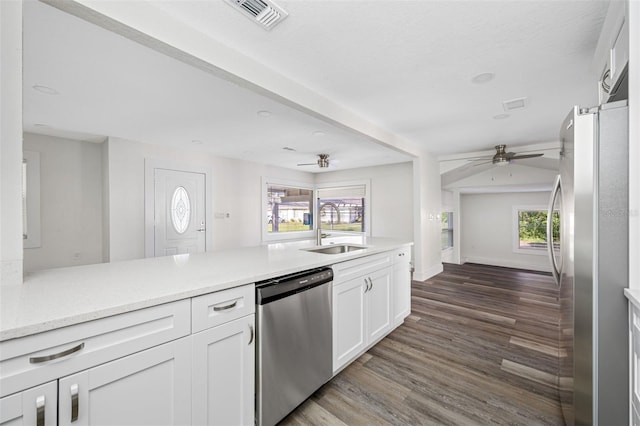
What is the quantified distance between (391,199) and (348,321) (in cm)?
419

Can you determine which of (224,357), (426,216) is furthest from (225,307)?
(426,216)

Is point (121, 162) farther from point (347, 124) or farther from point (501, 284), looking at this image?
point (501, 284)

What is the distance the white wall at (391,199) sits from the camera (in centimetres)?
563

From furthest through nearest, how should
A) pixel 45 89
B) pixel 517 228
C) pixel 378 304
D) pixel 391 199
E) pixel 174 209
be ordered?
pixel 517 228
pixel 391 199
pixel 174 209
pixel 378 304
pixel 45 89

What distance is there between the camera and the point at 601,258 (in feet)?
3.86

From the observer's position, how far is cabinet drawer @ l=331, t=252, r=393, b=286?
1977 mm

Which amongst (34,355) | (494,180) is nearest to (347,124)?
(34,355)

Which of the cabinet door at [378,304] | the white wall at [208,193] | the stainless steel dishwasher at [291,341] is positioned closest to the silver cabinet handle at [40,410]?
the stainless steel dishwasher at [291,341]

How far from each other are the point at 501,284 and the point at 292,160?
15.0 ft

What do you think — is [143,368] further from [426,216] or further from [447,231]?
[447,231]

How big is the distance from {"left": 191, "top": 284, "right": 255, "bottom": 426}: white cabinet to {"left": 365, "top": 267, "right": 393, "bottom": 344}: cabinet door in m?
1.20

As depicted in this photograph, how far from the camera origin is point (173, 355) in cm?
111

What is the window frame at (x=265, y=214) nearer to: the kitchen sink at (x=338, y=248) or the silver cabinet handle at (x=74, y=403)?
the kitchen sink at (x=338, y=248)

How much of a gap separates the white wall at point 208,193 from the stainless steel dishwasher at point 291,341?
11.6ft
